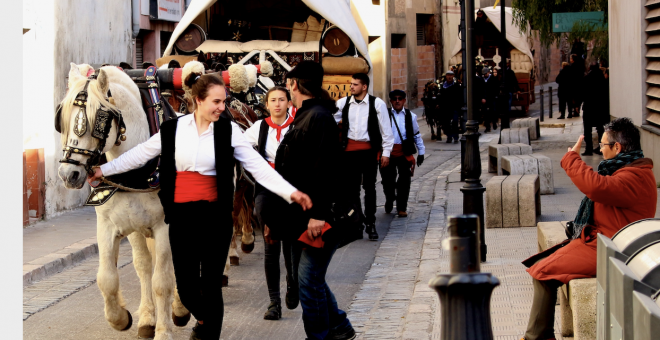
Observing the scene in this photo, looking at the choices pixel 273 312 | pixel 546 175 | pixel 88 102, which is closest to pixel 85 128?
pixel 88 102

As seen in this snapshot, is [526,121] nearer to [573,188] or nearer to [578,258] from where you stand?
[573,188]

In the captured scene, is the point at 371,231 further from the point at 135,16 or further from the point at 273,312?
the point at 135,16

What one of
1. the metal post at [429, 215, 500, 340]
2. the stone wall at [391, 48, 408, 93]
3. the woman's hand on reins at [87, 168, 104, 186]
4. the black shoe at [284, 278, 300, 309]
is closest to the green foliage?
the stone wall at [391, 48, 408, 93]

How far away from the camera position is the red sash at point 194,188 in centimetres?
515

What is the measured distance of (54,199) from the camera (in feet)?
38.3

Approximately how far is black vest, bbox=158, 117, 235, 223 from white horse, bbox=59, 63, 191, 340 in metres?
0.71

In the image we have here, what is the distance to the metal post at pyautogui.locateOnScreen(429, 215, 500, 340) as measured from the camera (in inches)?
115

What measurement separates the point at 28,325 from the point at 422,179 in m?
9.89

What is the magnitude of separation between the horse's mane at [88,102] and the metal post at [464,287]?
3.32 m

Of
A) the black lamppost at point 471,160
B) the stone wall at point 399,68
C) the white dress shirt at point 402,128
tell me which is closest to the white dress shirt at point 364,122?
the white dress shirt at point 402,128

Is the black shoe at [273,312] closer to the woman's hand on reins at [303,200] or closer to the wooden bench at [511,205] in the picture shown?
the woman's hand on reins at [303,200]

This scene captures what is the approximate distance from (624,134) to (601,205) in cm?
45

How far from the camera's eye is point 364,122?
397 inches

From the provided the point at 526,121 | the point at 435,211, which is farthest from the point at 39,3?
the point at 526,121
